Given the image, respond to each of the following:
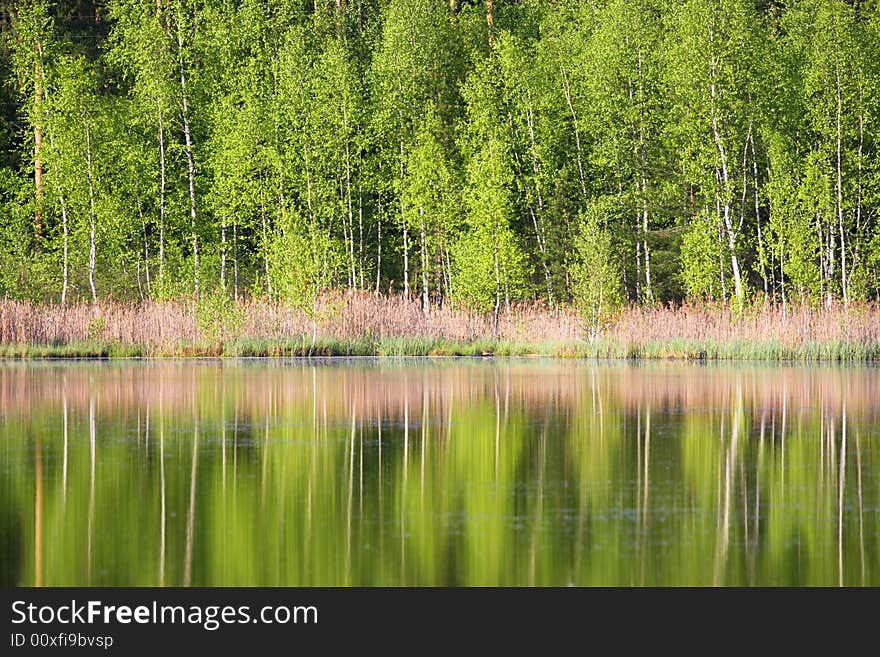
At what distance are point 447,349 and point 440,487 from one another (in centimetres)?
2400

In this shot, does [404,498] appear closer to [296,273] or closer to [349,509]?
[349,509]

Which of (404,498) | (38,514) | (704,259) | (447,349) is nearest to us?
(38,514)

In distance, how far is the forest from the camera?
43.6 meters

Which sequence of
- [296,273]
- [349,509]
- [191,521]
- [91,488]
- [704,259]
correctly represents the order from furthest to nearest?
[704,259]
[296,273]
[91,488]
[349,509]
[191,521]

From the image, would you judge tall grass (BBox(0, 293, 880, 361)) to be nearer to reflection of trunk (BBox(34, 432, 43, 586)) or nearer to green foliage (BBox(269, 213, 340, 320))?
green foliage (BBox(269, 213, 340, 320))

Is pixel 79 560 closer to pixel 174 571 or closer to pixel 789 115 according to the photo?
pixel 174 571

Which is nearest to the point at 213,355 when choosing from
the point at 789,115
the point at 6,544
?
the point at 789,115

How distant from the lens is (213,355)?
35.4 meters

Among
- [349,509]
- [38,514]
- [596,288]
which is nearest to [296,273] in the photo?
[596,288]

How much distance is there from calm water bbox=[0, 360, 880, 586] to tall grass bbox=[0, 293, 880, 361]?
11.0 meters

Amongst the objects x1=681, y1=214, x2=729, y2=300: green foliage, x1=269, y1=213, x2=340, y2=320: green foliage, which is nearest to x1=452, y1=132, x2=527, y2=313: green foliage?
x1=681, y1=214, x2=729, y2=300: green foliage

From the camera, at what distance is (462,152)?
162 ft

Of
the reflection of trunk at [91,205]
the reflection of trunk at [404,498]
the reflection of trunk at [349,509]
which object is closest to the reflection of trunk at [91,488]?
the reflection of trunk at [349,509]

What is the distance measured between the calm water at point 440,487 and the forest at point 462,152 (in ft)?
69.6
